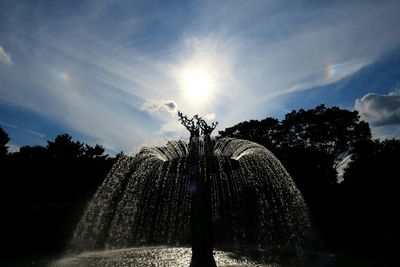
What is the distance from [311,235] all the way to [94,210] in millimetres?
14496

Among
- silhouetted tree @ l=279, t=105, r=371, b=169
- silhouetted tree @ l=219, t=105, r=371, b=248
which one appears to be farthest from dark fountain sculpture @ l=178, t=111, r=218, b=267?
silhouetted tree @ l=279, t=105, r=371, b=169

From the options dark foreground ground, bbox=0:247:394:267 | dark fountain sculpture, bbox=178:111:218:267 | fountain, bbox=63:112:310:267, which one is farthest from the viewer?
fountain, bbox=63:112:310:267

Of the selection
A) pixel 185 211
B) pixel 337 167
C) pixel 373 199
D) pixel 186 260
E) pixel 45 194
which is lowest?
pixel 186 260

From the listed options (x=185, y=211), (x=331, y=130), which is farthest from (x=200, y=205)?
(x=331, y=130)

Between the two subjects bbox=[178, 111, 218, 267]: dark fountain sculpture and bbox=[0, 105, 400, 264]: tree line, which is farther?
bbox=[0, 105, 400, 264]: tree line

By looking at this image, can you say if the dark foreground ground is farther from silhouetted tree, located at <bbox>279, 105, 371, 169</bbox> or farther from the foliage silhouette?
silhouetted tree, located at <bbox>279, 105, 371, 169</bbox>

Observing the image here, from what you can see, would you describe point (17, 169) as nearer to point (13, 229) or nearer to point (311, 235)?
point (13, 229)

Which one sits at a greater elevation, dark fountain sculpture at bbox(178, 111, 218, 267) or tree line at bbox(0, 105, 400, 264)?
tree line at bbox(0, 105, 400, 264)

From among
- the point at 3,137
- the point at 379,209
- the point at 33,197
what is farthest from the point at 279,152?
the point at 3,137

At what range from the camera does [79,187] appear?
2967 cm

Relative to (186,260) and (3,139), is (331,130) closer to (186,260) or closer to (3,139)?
(186,260)

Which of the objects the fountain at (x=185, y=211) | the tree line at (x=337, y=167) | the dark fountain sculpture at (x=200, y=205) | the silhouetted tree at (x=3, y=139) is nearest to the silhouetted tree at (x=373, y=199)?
the tree line at (x=337, y=167)

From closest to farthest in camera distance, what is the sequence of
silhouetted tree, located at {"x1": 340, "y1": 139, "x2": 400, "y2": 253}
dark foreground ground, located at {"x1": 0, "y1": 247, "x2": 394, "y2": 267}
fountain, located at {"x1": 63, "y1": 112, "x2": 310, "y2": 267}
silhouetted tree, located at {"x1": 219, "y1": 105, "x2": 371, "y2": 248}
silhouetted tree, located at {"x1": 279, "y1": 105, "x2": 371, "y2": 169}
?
dark foreground ground, located at {"x1": 0, "y1": 247, "x2": 394, "y2": 267}
fountain, located at {"x1": 63, "y1": 112, "x2": 310, "y2": 267}
silhouetted tree, located at {"x1": 340, "y1": 139, "x2": 400, "y2": 253}
silhouetted tree, located at {"x1": 219, "y1": 105, "x2": 371, "y2": 248}
silhouetted tree, located at {"x1": 279, "y1": 105, "x2": 371, "y2": 169}

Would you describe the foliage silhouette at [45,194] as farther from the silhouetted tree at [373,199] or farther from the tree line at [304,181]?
the silhouetted tree at [373,199]
